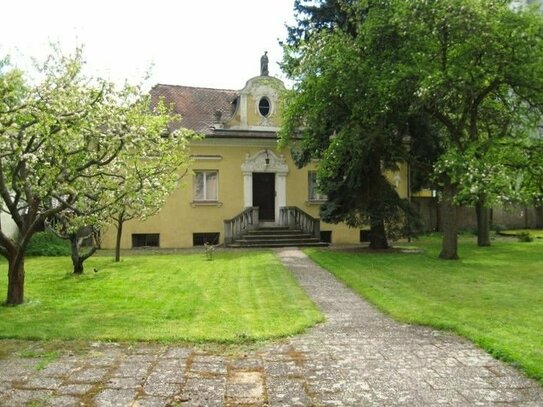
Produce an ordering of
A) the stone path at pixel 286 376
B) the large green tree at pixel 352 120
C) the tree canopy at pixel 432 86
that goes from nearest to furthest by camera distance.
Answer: the stone path at pixel 286 376 < the tree canopy at pixel 432 86 < the large green tree at pixel 352 120

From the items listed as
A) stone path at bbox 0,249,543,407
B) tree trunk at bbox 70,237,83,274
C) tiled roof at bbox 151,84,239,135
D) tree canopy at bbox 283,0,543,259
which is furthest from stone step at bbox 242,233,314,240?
stone path at bbox 0,249,543,407

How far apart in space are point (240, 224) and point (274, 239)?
1.65m

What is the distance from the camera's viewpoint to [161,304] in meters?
9.70

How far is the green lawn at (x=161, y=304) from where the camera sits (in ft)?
24.6

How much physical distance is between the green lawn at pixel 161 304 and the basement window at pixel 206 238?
8476 mm

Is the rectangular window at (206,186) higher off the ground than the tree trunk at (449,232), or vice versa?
the rectangular window at (206,186)

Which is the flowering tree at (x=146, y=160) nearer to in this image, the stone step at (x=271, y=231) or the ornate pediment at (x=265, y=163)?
the stone step at (x=271, y=231)

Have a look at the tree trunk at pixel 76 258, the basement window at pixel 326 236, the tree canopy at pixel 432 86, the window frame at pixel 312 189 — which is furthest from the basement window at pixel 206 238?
the tree trunk at pixel 76 258

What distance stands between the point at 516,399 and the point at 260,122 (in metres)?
21.2

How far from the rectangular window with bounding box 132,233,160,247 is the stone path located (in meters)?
17.6

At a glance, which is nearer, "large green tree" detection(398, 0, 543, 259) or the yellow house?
"large green tree" detection(398, 0, 543, 259)

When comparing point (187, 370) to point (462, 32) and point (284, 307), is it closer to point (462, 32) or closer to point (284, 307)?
point (284, 307)

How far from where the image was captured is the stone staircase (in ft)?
73.7

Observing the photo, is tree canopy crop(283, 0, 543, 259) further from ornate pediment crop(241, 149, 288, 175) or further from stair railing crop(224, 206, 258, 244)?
ornate pediment crop(241, 149, 288, 175)
